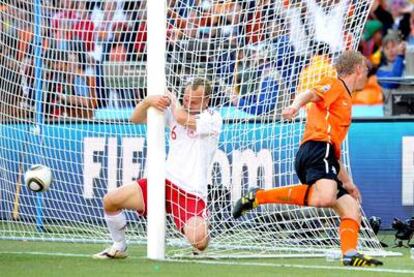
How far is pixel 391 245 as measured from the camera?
12055 millimetres

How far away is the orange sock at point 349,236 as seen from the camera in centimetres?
962

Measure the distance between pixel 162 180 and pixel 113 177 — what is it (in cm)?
292

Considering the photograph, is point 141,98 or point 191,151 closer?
point 191,151

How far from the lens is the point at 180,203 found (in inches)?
403

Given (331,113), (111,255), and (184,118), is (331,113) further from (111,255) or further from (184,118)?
(111,255)

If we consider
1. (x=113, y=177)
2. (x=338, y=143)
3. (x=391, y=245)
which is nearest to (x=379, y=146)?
(x=391, y=245)

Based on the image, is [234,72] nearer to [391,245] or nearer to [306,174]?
[306,174]

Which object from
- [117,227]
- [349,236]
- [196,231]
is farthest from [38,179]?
[349,236]

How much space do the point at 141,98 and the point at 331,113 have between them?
2520 millimetres

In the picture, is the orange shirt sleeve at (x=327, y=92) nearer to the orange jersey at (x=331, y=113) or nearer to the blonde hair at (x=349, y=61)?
the orange jersey at (x=331, y=113)

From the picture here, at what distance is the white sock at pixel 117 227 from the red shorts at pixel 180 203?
0.17 m

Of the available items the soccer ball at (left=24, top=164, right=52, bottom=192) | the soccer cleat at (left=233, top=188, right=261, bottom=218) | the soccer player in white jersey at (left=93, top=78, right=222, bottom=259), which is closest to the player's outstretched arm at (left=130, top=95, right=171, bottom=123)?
the soccer player in white jersey at (left=93, top=78, right=222, bottom=259)

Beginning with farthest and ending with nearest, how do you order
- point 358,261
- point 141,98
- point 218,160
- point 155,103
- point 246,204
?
point 141,98 < point 218,160 < point 246,204 < point 155,103 < point 358,261

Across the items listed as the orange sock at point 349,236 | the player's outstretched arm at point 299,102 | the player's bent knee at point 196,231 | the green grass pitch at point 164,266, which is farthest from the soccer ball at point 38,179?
the orange sock at point 349,236
